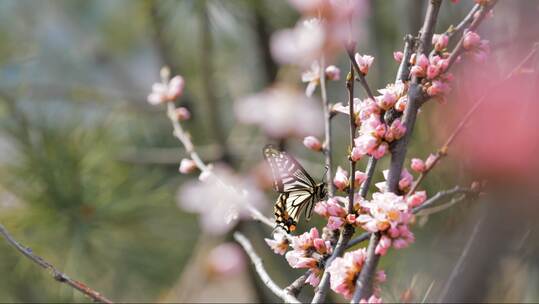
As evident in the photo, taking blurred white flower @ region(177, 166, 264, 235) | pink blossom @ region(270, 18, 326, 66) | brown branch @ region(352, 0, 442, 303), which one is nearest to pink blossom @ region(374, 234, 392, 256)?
brown branch @ region(352, 0, 442, 303)

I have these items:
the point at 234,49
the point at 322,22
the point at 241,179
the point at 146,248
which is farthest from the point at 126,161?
the point at 322,22

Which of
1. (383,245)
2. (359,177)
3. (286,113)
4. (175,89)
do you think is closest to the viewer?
(383,245)

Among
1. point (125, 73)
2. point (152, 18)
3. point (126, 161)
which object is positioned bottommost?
point (126, 161)

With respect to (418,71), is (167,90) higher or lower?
higher

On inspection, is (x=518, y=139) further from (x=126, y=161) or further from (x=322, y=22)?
(x=126, y=161)

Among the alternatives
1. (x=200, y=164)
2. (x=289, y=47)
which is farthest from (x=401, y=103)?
(x=289, y=47)

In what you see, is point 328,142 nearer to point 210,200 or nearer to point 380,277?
point 380,277
